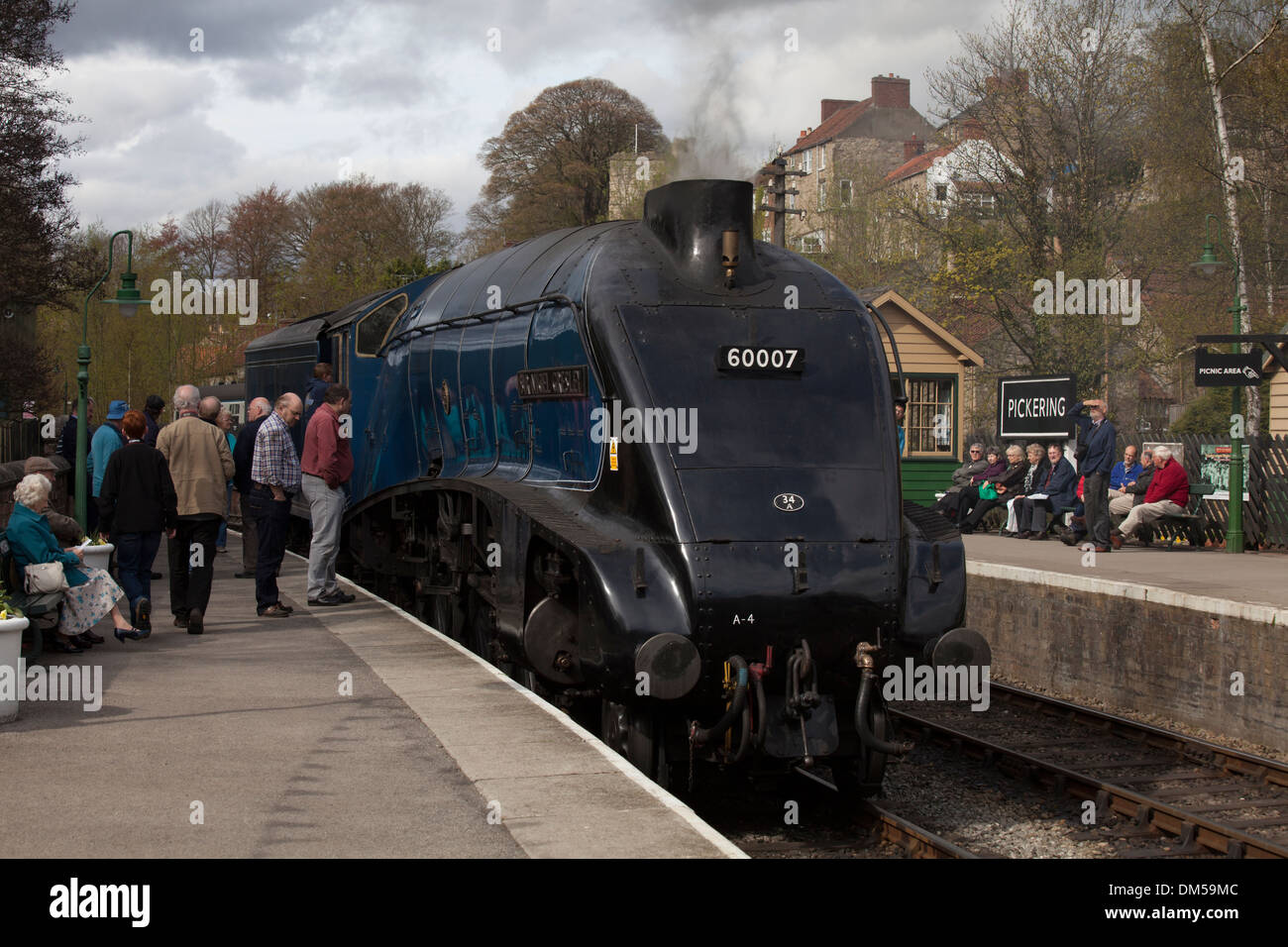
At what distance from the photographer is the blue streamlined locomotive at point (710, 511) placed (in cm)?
723

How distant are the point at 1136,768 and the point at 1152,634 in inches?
94.9

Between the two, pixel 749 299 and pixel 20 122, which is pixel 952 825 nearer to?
pixel 749 299

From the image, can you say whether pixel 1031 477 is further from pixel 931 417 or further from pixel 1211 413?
pixel 1211 413

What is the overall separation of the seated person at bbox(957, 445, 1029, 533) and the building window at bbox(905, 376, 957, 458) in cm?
521

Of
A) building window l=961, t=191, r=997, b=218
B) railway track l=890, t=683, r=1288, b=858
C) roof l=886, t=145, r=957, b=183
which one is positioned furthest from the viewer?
roof l=886, t=145, r=957, b=183

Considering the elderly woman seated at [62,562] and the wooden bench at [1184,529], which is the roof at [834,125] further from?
the elderly woman seated at [62,562]

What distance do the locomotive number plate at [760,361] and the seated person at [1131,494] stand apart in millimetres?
12375

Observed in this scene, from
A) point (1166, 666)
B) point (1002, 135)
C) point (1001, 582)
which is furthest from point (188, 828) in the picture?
point (1002, 135)

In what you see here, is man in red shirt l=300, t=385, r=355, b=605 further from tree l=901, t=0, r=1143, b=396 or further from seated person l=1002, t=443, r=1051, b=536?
tree l=901, t=0, r=1143, b=396

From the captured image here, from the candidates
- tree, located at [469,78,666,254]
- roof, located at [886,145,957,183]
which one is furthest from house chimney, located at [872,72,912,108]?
tree, located at [469,78,666,254]

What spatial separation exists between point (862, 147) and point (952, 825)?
68426 millimetres

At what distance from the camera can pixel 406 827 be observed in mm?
5426

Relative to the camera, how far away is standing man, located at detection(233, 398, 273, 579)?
550 inches

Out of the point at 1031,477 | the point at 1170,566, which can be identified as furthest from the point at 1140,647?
the point at 1031,477
